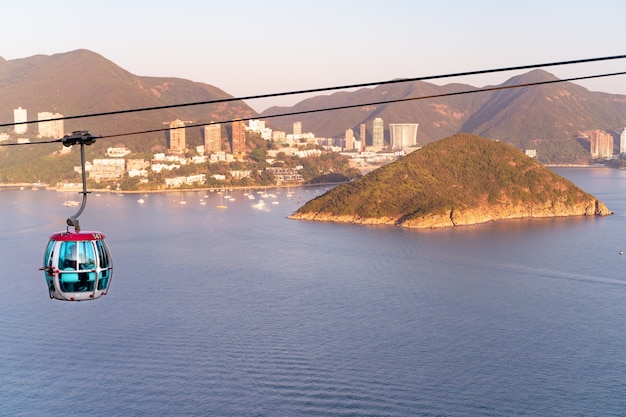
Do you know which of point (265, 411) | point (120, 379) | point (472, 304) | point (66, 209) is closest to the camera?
point (265, 411)

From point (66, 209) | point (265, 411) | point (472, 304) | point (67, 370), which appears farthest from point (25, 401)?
point (66, 209)

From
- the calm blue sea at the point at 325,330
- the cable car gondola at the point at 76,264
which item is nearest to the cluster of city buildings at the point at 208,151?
the calm blue sea at the point at 325,330

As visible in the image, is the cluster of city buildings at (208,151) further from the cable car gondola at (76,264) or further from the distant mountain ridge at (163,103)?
the cable car gondola at (76,264)

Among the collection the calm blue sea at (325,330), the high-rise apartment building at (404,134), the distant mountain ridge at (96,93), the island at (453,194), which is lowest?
the calm blue sea at (325,330)

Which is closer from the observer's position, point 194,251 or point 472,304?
point 472,304

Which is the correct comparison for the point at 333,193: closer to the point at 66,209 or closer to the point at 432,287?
the point at 66,209

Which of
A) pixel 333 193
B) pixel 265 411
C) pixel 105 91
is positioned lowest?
pixel 265 411
